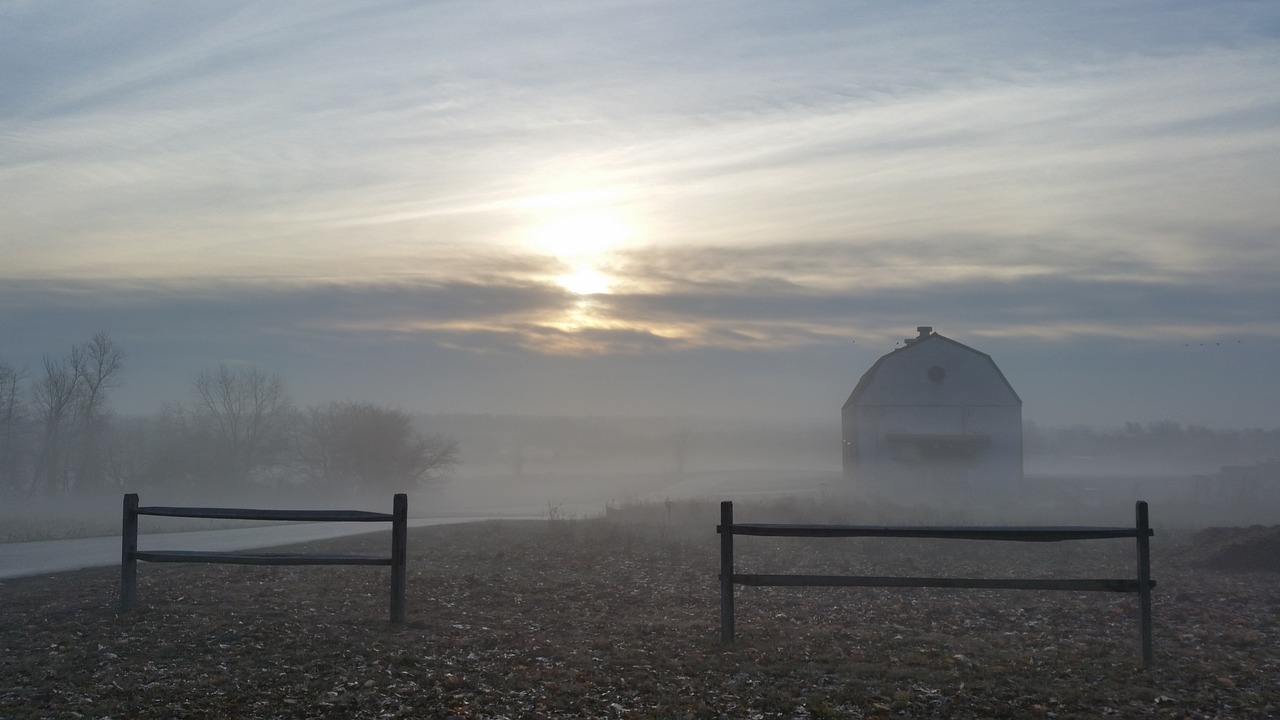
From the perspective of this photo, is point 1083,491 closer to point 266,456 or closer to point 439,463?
point 439,463

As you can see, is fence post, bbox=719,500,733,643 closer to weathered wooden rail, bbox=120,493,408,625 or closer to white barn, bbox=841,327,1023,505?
weathered wooden rail, bbox=120,493,408,625

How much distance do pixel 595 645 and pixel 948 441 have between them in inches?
1440

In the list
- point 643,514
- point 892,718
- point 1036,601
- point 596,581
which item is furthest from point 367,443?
point 892,718

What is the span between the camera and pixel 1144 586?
9500 millimetres

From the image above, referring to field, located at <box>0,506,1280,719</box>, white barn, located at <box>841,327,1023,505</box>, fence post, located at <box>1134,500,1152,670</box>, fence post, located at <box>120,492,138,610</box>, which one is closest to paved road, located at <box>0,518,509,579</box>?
field, located at <box>0,506,1280,719</box>

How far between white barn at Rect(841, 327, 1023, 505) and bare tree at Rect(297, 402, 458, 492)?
3205 cm

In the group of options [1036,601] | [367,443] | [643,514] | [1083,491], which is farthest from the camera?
[367,443]

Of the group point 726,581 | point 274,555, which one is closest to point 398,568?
point 274,555

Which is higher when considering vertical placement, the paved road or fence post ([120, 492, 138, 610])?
fence post ([120, 492, 138, 610])

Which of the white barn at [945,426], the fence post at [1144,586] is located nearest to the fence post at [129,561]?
the fence post at [1144,586]

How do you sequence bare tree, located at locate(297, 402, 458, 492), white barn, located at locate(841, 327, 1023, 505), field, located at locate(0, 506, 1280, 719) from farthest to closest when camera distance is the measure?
bare tree, located at locate(297, 402, 458, 492) < white barn, located at locate(841, 327, 1023, 505) < field, located at locate(0, 506, 1280, 719)

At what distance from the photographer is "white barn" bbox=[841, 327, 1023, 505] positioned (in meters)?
43.3

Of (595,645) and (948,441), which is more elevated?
(948,441)

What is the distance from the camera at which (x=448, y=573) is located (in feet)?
50.8
